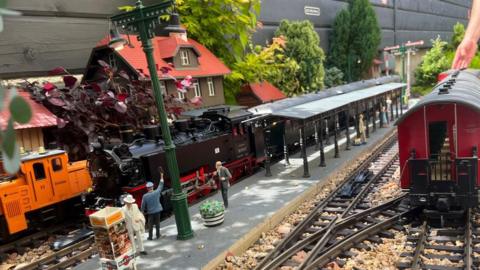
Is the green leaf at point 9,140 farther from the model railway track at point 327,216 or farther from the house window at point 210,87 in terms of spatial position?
the house window at point 210,87

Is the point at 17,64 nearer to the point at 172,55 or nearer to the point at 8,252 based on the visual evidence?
the point at 172,55

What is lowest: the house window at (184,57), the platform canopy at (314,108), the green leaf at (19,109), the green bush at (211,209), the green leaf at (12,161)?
the green bush at (211,209)

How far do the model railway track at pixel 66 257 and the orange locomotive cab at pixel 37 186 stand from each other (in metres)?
1.77

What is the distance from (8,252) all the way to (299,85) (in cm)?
2073

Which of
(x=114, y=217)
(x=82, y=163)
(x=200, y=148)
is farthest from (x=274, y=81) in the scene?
(x=114, y=217)

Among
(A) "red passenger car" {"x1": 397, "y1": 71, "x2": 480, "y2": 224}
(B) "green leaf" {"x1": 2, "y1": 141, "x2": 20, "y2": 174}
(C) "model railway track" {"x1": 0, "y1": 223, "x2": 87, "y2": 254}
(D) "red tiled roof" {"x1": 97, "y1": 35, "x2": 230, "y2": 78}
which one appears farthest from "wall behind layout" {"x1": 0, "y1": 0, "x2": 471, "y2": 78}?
(A) "red passenger car" {"x1": 397, "y1": 71, "x2": 480, "y2": 224}

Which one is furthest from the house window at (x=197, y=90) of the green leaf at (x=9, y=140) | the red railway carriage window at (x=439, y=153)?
the green leaf at (x=9, y=140)

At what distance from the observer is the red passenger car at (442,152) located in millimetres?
9172

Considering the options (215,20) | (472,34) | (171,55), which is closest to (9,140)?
(472,34)

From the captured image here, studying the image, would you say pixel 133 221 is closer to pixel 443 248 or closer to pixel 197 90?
pixel 443 248

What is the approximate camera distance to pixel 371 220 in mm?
10500

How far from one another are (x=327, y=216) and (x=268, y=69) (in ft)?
43.9

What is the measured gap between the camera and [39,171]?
11648 millimetres

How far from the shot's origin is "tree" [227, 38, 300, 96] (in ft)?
72.9
